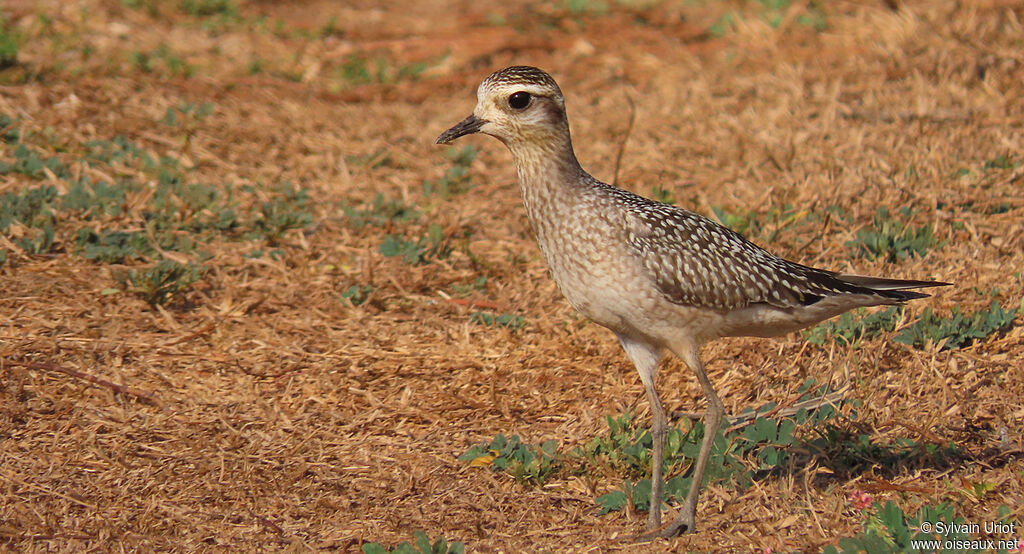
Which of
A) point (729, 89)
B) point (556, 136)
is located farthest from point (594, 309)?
point (729, 89)

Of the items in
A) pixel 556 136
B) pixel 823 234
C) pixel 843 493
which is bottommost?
pixel 843 493

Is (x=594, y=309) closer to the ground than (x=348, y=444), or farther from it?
farther from it

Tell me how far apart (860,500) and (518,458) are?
1.59 metres

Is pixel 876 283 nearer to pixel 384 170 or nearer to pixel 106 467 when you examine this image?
pixel 106 467

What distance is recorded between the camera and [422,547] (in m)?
4.27

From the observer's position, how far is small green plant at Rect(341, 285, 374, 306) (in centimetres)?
659

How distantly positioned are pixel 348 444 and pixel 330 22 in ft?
23.4

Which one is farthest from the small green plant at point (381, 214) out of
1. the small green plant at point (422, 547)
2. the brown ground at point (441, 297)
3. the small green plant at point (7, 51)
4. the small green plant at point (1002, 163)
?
the small green plant at point (1002, 163)

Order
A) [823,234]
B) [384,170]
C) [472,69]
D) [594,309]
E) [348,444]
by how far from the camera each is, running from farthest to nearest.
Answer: [472,69]
[384,170]
[823,234]
[348,444]
[594,309]

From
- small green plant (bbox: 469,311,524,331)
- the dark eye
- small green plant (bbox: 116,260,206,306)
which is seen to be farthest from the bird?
small green plant (bbox: 116,260,206,306)

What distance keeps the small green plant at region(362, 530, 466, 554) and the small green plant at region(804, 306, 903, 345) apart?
2.64m

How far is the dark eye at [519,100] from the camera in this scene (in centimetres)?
491

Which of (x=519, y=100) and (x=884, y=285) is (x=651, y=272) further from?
(x=884, y=285)

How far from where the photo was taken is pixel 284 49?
35.6 feet
